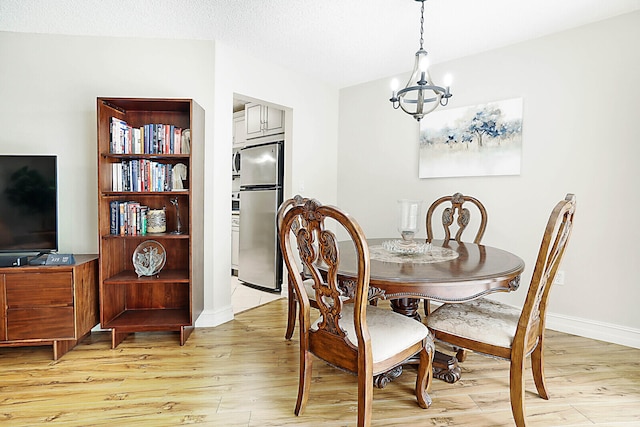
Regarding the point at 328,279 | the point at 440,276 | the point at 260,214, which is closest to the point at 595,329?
the point at 440,276

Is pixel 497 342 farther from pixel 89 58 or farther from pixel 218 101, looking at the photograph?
pixel 89 58

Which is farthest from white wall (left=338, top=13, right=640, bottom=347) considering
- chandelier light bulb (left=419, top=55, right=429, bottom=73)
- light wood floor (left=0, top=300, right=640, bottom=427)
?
chandelier light bulb (left=419, top=55, right=429, bottom=73)

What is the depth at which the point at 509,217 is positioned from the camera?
9.85 feet

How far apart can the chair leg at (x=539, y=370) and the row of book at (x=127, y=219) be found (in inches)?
101

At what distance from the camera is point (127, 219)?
257cm

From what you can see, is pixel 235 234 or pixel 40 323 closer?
pixel 40 323

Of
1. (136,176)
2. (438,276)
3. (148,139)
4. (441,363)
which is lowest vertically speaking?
(441,363)

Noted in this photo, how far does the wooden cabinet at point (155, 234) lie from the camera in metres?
2.47

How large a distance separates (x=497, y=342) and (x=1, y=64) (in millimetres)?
3708

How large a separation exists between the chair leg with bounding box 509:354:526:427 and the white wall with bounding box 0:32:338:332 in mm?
2194

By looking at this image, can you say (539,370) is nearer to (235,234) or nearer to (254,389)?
(254,389)

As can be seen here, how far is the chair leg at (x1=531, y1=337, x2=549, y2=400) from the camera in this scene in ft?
5.88

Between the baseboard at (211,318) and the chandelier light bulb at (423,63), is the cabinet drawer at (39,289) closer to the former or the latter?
the baseboard at (211,318)

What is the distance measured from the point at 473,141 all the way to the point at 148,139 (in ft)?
8.75
